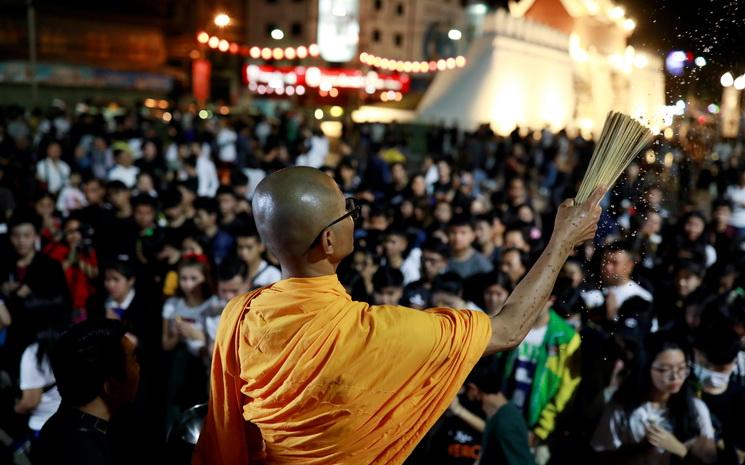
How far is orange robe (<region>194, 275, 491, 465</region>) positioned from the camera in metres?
2.10

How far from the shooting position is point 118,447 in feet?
11.3

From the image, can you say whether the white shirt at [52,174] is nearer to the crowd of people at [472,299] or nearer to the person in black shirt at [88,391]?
the crowd of people at [472,299]

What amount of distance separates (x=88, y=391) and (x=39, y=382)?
5.03 feet

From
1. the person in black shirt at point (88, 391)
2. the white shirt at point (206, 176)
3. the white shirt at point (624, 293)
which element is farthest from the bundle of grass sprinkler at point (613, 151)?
the white shirt at point (206, 176)

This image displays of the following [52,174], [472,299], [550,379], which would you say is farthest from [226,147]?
[550,379]

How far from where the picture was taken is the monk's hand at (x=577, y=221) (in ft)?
7.82

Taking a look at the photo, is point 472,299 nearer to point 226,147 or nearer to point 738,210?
point 738,210

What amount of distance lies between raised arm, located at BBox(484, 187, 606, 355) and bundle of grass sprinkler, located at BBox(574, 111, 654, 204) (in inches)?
1.5

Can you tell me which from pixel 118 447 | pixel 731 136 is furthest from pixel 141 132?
pixel 731 136

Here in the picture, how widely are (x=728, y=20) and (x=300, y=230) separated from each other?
6.74 ft

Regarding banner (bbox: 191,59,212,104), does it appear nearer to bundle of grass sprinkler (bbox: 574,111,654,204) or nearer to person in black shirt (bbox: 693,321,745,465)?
person in black shirt (bbox: 693,321,745,465)

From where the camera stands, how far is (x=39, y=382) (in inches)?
154

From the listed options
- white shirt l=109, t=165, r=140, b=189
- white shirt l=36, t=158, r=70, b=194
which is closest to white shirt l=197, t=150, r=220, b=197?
white shirt l=109, t=165, r=140, b=189

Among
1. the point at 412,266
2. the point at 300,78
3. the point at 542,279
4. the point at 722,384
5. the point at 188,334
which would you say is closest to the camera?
the point at 542,279
